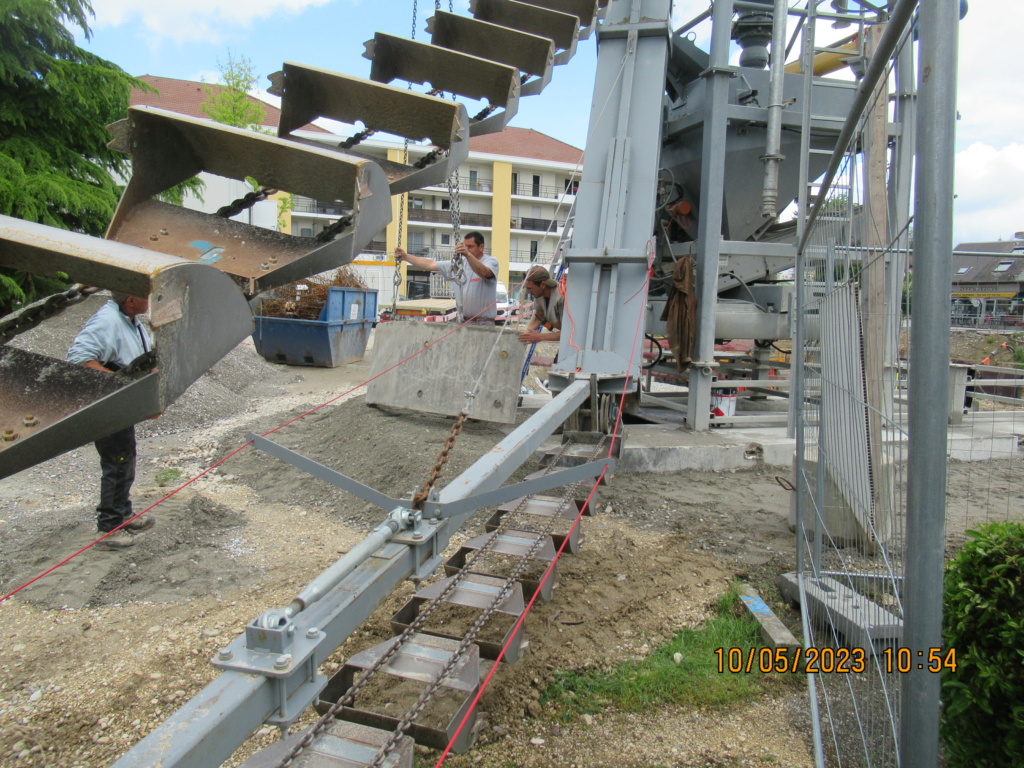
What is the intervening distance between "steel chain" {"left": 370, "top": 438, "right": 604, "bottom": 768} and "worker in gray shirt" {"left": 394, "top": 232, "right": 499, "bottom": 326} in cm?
328

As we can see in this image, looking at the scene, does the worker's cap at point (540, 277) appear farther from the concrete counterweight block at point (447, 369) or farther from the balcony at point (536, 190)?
the balcony at point (536, 190)

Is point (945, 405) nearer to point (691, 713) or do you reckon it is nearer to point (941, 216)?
point (941, 216)

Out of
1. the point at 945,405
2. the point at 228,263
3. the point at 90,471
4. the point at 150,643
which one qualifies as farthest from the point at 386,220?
the point at 90,471

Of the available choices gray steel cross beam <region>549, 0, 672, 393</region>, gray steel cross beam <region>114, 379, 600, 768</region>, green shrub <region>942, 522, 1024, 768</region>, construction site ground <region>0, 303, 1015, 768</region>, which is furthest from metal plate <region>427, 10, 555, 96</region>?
green shrub <region>942, 522, 1024, 768</region>

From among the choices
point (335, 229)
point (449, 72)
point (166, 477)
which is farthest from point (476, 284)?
point (335, 229)

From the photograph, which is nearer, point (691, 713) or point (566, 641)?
point (691, 713)

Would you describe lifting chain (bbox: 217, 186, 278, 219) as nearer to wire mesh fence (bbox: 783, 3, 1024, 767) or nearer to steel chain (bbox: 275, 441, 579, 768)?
steel chain (bbox: 275, 441, 579, 768)

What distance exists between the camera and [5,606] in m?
3.93

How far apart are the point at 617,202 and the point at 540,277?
1.10 meters

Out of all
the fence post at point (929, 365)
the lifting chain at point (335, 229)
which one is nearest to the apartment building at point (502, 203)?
the lifting chain at point (335, 229)

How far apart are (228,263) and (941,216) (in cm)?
224

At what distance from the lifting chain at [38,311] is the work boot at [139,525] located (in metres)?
3.31

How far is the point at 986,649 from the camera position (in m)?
2.01

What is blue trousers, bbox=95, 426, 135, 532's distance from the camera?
4.85 meters
